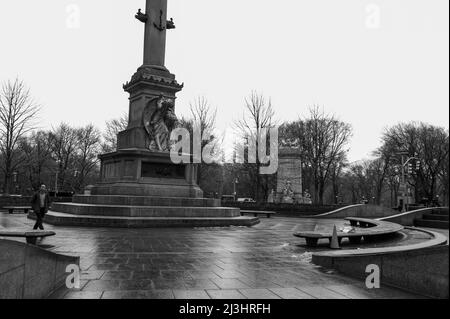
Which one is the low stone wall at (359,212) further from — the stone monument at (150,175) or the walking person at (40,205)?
the walking person at (40,205)

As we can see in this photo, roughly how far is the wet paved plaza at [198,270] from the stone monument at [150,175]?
392 centimetres

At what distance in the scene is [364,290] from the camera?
20.6ft

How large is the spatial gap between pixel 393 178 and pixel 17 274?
72345 mm

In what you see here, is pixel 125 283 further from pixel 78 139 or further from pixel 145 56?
pixel 78 139

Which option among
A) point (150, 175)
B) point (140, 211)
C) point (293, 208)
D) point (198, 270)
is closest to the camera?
point (198, 270)

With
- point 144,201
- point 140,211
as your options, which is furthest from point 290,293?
point 144,201

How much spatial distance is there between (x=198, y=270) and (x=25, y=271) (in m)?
3.45

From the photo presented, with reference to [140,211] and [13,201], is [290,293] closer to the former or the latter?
[140,211]

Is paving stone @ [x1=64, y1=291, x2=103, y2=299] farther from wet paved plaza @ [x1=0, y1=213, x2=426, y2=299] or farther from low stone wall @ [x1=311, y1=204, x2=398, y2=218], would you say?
low stone wall @ [x1=311, y1=204, x2=398, y2=218]

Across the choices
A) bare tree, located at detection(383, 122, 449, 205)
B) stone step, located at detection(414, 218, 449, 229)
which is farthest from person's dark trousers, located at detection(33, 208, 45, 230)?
bare tree, located at detection(383, 122, 449, 205)

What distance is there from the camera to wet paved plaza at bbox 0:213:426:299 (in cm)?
588

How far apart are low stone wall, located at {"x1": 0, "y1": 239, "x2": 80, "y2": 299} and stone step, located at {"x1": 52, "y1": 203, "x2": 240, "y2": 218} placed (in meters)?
10.5

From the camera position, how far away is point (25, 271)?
15.8ft
